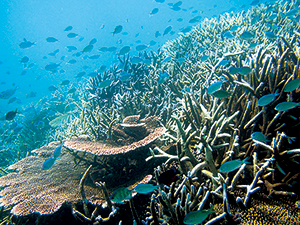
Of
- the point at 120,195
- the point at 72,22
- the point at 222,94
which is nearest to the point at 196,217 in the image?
the point at 120,195

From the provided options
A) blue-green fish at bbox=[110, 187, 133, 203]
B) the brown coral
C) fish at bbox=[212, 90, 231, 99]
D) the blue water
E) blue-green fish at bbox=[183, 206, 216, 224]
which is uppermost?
the blue water

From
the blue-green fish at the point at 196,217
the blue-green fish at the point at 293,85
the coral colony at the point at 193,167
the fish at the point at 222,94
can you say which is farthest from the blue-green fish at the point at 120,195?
the blue-green fish at the point at 293,85

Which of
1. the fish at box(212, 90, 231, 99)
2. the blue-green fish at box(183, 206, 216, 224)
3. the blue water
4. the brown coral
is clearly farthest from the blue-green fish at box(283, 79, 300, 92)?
the blue water

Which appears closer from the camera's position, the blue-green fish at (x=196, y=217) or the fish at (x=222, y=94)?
the blue-green fish at (x=196, y=217)

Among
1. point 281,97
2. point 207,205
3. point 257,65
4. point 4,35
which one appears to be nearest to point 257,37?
point 257,65

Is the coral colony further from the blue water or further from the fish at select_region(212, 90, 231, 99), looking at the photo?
the blue water

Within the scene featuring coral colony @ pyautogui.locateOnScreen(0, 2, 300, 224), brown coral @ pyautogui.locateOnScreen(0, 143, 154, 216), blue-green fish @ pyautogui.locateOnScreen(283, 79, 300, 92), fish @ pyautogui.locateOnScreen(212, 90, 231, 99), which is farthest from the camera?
fish @ pyautogui.locateOnScreen(212, 90, 231, 99)

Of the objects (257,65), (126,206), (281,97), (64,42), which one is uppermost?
(64,42)

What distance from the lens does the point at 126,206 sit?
227 centimetres

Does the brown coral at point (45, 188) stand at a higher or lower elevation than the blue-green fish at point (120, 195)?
higher

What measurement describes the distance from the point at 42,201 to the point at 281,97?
12.3 feet

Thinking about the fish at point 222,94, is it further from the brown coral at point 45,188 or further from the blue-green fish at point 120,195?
the blue-green fish at point 120,195

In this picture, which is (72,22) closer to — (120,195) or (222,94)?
(222,94)

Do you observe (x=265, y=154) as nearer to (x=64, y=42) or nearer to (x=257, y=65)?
(x=257, y=65)
